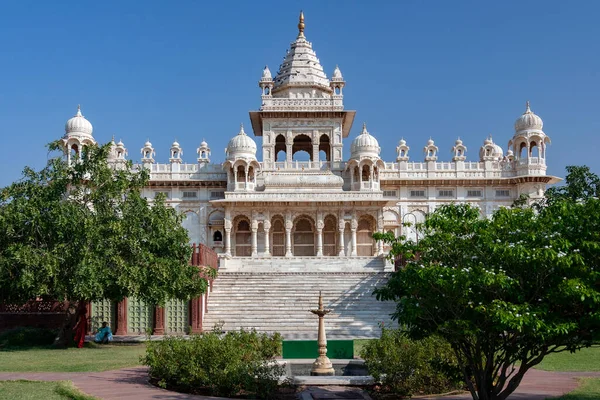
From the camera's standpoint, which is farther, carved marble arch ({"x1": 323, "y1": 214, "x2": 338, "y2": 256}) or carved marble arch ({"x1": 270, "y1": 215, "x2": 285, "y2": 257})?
carved marble arch ({"x1": 270, "y1": 215, "x2": 285, "y2": 257})

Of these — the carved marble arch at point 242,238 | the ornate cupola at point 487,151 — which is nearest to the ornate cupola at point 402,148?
the ornate cupola at point 487,151

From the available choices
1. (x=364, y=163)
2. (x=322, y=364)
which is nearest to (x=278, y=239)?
(x=364, y=163)

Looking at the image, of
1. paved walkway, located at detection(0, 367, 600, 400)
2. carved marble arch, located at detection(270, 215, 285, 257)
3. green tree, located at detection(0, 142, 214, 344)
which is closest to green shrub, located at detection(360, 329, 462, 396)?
paved walkway, located at detection(0, 367, 600, 400)

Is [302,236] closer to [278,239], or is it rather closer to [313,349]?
[278,239]

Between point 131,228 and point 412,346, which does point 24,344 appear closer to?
point 131,228

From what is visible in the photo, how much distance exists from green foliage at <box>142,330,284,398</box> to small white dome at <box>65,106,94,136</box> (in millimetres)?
34363

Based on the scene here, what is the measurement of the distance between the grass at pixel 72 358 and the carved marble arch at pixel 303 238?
74.7ft

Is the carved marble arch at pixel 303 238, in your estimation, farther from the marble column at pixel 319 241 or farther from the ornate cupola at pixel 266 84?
the ornate cupola at pixel 266 84

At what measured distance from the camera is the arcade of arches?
142 ft

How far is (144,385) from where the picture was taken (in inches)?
557

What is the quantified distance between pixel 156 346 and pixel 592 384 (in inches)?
351

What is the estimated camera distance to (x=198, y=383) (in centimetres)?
1376

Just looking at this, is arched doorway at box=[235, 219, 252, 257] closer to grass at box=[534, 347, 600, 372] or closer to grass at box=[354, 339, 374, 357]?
grass at box=[354, 339, 374, 357]

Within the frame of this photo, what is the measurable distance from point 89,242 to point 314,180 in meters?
24.5
